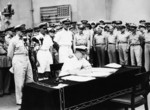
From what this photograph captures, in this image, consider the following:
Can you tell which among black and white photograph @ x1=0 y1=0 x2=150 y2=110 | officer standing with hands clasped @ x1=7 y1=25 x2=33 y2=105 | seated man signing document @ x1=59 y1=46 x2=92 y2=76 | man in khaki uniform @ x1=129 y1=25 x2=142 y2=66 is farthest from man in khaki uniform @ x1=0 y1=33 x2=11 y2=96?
man in khaki uniform @ x1=129 y1=25 x2=142 y2=66

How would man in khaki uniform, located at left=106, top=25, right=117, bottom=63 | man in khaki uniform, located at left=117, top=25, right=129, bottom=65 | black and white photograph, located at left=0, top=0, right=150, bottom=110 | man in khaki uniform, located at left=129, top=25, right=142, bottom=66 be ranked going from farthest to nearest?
1. man in khaki uniform, located at left=106, top=25, right=117, bottom=63
2. man in khaki uniform, located at left=117, top=25, right=129, bottom=65
3. man in khaki uniform, located at left=129, top=25, right=142, bottom=66
4. black and white photograph, located at left=0, top=0, right=150, bottom=110

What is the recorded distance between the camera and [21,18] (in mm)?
13227

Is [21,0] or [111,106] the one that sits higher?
[21,0]

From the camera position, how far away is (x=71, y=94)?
3500 millimetres

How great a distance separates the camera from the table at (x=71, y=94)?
333 centimetres

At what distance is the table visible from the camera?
3.33 metres

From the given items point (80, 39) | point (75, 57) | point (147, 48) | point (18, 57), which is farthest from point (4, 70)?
point (147, 48)

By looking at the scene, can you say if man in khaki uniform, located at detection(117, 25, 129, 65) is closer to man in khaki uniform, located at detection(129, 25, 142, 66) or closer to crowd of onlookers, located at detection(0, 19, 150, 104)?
crowd of onlookers, located at detection(0, 19, 150, 104)

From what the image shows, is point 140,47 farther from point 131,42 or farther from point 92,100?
point 92,100

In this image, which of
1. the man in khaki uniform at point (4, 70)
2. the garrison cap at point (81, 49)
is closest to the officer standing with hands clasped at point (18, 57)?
the man in khaki uniform at point (4, 70)

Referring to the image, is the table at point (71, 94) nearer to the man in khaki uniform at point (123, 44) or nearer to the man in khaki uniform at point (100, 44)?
the man in khaki uniform at point (123, 44)

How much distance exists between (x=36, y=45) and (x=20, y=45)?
1.92 metres

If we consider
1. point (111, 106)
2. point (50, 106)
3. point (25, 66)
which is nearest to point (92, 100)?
point (50, 106)

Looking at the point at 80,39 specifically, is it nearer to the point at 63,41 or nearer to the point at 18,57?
the point at 63,41
